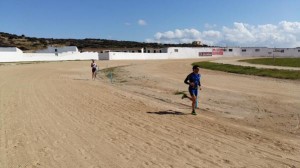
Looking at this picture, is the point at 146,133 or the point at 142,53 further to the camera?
the point at 142,53

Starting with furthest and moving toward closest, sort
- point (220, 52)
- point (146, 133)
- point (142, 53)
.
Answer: point (220, 52)
point (142, 53)
point (146, 133)

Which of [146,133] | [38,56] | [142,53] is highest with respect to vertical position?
[38,56]

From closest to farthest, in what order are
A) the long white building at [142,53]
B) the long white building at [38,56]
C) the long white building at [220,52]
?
the long white building at [38,56]
the long white building at [142,53]
the long white building at [220,52]

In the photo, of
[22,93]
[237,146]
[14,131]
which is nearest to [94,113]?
[14,131]

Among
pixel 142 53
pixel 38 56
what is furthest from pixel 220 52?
pixel 38 56

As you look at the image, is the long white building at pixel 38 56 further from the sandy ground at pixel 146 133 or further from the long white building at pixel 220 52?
the sandy ground at pixel 146 133

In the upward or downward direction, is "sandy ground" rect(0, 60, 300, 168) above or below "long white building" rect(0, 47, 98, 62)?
below

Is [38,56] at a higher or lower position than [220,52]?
higher

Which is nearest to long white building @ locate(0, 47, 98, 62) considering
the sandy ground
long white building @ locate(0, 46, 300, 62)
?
long white building @ locate(0, 46, 300, 62)

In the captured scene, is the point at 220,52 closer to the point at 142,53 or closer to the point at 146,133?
the point at 142,53

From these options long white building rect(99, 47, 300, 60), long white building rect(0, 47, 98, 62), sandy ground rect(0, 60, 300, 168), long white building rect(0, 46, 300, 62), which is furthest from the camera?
long white building rect(99, 47, 300, 60)

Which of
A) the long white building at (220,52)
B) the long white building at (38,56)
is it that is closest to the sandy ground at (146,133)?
the long white building at (38,56)

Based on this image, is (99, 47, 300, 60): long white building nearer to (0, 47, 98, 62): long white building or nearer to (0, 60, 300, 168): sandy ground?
(0, 47, 98, 62): long white building

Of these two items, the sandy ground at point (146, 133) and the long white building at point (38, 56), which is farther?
the long white building at point (38, 56)
